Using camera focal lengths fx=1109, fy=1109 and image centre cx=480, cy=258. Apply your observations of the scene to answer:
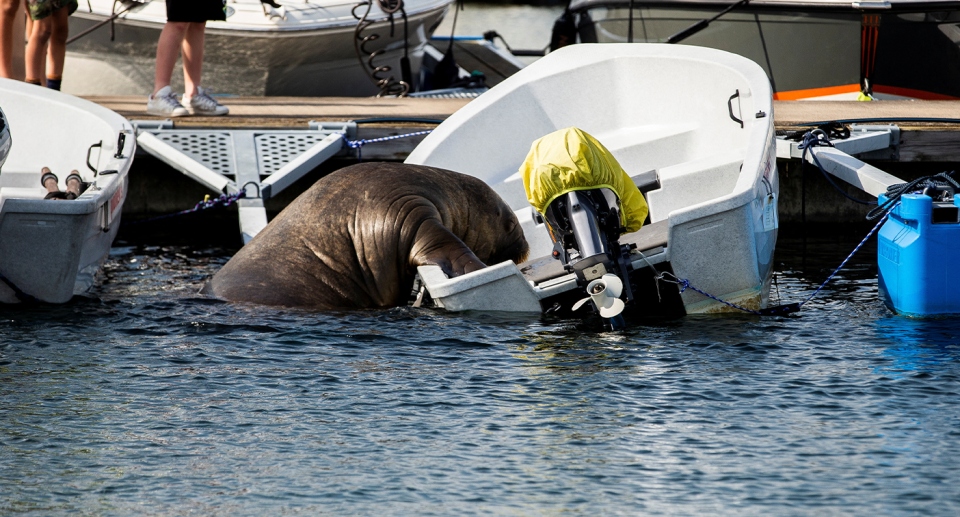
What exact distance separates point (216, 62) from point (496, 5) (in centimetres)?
2612

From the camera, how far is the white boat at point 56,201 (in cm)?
564

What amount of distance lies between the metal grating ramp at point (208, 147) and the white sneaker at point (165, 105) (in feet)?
1.62

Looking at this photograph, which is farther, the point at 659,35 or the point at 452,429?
the point at 659,35

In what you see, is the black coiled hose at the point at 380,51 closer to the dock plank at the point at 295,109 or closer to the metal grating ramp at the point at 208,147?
the dock plank at the point at 295,109

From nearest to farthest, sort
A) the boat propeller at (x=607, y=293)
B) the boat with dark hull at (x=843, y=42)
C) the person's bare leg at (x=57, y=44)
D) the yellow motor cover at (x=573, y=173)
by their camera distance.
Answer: the boat propeller at (x=607, y=293), the yellow motor cover at (x=573, y=173), the person's bare leg at (x=57, y=44), the boat with dark hull at (x=843, y=42)

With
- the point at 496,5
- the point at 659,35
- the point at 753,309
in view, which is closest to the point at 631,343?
the point at 753,309

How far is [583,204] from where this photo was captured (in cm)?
515

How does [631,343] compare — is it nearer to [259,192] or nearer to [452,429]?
[452,429]

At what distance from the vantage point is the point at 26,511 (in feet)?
11.3

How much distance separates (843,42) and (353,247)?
749 centimetres

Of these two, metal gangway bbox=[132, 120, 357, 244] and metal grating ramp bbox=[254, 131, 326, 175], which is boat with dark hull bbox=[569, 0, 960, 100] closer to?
metal gangway bbox=[132, 120, 357, 244]

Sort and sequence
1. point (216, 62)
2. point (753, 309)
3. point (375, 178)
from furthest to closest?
point (216, 62)
point (375, 178)
point (753, 309)

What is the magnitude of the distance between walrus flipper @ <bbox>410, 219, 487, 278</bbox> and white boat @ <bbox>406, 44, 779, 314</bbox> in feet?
0.39

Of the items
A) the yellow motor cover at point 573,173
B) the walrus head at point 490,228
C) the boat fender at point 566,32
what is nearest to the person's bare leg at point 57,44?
the walrus head at point 490,228
